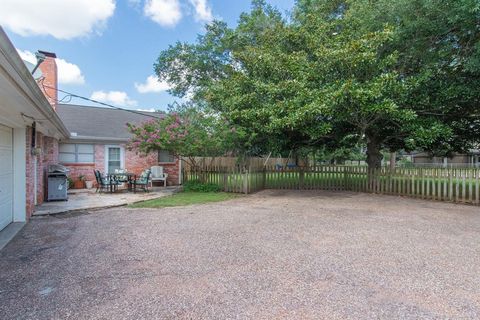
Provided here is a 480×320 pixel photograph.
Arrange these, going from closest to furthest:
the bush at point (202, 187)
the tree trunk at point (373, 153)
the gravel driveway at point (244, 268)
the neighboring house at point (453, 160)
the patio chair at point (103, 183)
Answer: the gravel driveway at point (244, 268) → the patio chair at point (103, 183) → the bush at point (202, 187) → the tree trunk at point (373, 153) → the neighboring house at point (453, 160)

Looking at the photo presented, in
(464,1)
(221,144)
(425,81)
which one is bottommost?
(221,144)

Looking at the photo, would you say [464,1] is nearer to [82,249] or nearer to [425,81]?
[425,81]

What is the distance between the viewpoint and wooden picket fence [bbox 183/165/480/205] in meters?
9.61

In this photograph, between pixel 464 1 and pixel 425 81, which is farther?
pixel 425 81

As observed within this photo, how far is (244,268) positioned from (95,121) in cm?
1422

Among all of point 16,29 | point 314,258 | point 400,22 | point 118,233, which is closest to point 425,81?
point 400,22

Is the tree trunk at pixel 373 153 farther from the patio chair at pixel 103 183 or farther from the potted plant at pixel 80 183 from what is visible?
the potted plant at pixel 80 183

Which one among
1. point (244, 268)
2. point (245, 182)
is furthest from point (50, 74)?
point (244, 268)

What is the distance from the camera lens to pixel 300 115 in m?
9.17

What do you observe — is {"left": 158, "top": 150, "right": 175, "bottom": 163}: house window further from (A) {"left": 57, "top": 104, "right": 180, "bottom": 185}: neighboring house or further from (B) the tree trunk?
(B) the tree trunk

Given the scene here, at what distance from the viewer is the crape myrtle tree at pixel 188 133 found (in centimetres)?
1179

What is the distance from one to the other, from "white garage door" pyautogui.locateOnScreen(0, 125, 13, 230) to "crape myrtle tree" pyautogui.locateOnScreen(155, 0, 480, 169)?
6.40 metres

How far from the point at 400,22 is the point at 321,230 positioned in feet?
24.4

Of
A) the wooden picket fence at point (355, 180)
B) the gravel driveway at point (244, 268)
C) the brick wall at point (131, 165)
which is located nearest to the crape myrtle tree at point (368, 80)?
the wooden picket fence at point (355, 180)
